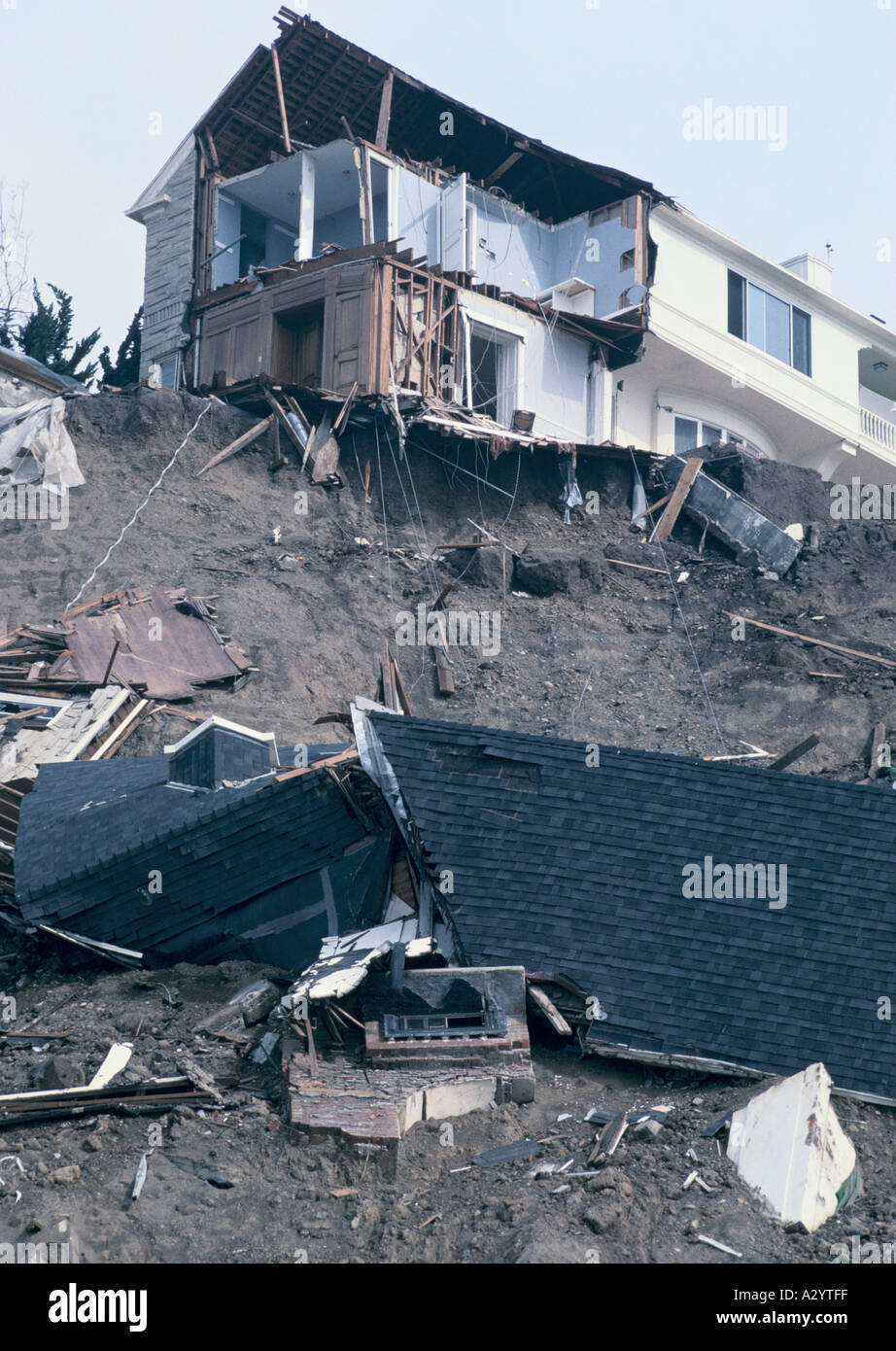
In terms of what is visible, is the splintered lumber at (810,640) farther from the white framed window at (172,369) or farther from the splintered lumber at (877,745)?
the white framed window at (172,369)

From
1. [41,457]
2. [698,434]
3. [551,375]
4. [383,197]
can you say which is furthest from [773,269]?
[41,457]

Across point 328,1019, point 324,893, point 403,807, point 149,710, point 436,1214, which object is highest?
point 149,710

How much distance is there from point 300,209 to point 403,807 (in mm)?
16107

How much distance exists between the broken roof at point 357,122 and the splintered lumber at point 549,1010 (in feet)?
60.4

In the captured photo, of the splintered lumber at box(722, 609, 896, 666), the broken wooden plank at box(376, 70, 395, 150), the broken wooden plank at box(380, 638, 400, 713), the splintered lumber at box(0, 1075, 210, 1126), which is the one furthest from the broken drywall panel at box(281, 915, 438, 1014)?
the broken wooden plank at box(376, 70, 395, 150)

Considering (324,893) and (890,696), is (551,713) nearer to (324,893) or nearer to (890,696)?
(890,696)

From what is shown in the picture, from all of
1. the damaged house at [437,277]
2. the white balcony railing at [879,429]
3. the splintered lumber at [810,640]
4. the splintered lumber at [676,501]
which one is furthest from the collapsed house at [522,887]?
the white balcony railing at [879,429]

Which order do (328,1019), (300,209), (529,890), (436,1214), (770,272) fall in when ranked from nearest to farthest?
(436,1214) → (328,1019) → (529,890) → (300,209) → (770,272)

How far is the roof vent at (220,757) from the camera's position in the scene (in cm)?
1323

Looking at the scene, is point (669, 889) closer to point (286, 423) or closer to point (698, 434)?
point (286, 423)

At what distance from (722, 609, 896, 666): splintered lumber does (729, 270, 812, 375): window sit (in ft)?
31.2

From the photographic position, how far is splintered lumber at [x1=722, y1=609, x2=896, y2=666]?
20.5m

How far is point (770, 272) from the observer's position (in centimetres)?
2975

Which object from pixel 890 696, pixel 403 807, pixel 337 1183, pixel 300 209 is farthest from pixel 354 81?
pixel 337 1183
